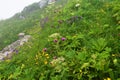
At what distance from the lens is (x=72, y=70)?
6.54 metres

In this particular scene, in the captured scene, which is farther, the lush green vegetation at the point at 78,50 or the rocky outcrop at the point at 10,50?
the rocky outcrop at the point at 10,50

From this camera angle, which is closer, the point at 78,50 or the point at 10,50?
the point at 78,50

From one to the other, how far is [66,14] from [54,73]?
13.3ft

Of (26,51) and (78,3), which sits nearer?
(26,51)

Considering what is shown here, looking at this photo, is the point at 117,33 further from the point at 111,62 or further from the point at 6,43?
the point at 6,43

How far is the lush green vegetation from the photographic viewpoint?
6.20 meters

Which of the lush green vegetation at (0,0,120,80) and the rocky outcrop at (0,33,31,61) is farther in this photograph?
the rocky outcrop at (0,33,31,61)

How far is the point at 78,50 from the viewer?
7.17 m

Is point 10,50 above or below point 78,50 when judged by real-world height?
above

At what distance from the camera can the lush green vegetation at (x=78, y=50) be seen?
6203mm

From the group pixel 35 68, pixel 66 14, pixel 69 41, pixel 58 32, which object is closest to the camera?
pixel 35 68

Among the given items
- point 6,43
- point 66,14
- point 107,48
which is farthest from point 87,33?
point 6,43

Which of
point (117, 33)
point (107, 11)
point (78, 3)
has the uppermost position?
point (78, 3)

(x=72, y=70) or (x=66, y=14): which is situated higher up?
(x=66, y=14)
